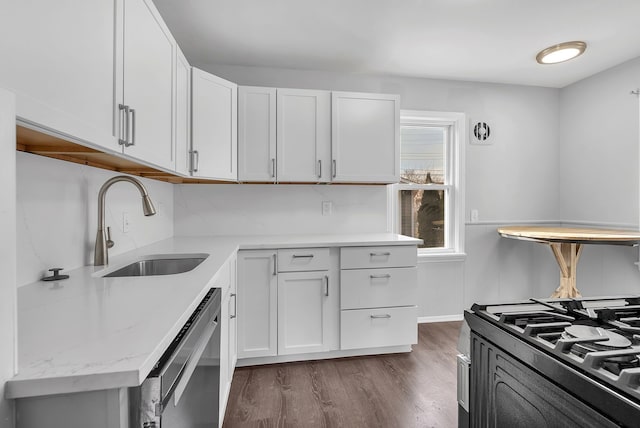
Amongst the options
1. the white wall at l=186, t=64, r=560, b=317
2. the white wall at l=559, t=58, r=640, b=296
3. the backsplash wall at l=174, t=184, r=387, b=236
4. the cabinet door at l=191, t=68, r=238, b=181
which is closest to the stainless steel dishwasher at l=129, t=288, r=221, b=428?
the cabinet door at l=191, t=68, r=238, b=181

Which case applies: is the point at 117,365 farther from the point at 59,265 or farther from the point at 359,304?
the point at 359,304

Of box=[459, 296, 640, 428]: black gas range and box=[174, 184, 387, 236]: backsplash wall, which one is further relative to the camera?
box=[174, 184, 387, 236]: backsplash wall

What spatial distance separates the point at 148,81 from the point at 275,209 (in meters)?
1.70

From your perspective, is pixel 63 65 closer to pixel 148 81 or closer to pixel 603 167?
pixel 148 81

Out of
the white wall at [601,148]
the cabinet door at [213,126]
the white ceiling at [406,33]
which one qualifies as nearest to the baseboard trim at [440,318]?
the white wall at [601,148]

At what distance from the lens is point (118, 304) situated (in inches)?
38.5

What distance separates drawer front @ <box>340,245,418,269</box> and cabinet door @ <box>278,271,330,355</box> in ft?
0.66

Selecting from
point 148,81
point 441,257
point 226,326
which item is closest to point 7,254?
point 148,81

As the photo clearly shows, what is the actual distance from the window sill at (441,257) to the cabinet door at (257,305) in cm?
159

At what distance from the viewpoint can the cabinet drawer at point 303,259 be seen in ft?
7.99

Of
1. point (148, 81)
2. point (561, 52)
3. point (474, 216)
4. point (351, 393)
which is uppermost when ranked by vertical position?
point (561, 52)

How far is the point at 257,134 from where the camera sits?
106 inches

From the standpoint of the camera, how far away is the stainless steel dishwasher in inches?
24.8

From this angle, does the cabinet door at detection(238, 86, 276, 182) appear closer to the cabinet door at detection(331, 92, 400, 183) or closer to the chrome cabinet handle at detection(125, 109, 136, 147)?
the cabinet door at detection(331, 92, 400, 183)
